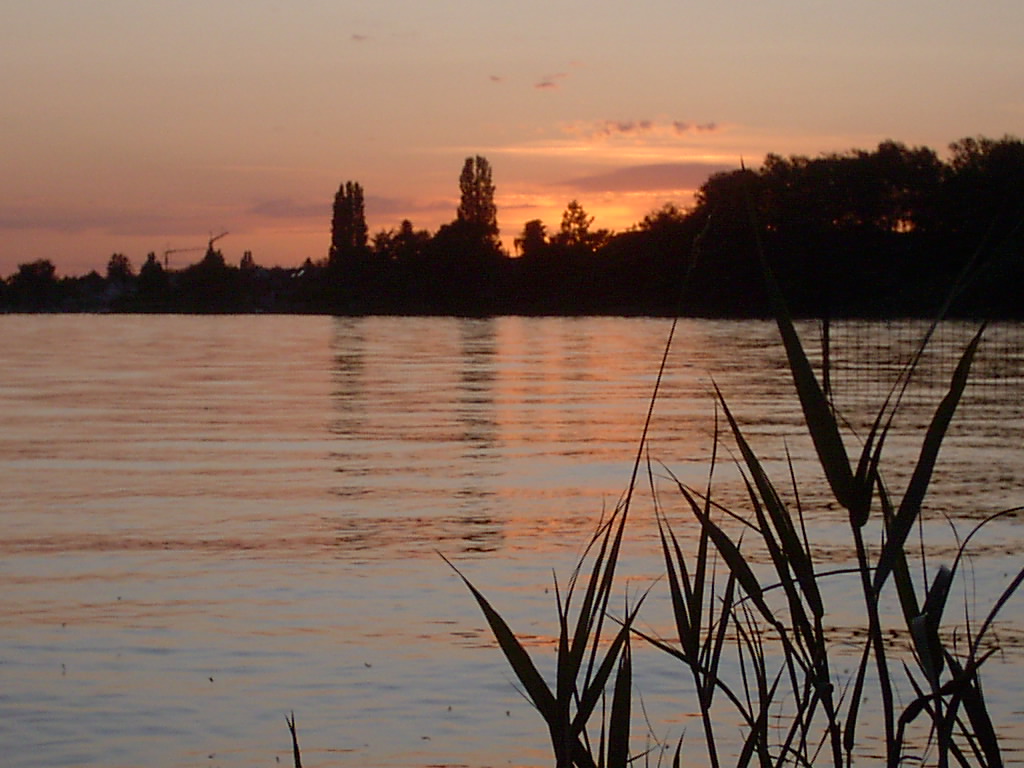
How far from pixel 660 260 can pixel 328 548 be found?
107 m

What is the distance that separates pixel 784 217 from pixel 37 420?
3021 inches

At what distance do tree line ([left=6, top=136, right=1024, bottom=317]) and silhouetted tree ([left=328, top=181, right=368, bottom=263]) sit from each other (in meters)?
0.14

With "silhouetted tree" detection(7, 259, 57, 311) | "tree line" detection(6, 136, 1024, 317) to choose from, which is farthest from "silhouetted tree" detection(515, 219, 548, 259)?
"silhouetted tree" detection(7, 259, 57, 311)

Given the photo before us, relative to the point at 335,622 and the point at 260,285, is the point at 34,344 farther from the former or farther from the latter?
the point at 260,285

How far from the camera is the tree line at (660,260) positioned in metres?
83.6

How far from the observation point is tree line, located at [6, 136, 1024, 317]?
83.6m

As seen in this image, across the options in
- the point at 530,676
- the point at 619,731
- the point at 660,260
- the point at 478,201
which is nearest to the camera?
the point at 530,676

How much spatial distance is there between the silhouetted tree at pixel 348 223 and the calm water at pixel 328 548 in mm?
116616

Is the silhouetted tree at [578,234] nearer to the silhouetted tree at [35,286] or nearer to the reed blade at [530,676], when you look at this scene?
the silhouetted tree at [35,286]

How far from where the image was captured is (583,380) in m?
35.6

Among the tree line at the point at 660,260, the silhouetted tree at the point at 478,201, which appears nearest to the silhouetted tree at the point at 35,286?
the tree line at the point at 660,260

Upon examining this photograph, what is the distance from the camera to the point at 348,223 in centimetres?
14725

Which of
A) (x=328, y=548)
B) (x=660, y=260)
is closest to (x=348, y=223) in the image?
(x=660, y=260)

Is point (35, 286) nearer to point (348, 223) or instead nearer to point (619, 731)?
point (348, 223)
